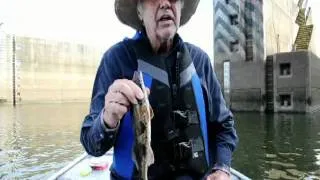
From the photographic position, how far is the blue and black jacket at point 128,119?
1.89m

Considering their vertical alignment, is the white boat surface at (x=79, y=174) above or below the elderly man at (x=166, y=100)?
below

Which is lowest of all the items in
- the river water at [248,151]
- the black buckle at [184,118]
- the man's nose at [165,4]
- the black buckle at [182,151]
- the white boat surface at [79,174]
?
the river water at [248,151]

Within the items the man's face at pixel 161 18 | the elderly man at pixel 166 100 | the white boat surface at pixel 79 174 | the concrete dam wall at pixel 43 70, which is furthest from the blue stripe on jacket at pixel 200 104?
the concrete dam wall at pixel 43 70

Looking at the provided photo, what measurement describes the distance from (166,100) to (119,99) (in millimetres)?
520

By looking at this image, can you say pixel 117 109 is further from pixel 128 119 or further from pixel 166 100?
pixel 166 100

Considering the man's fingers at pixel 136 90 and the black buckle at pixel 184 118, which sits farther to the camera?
the black buckle at pixel 184 118

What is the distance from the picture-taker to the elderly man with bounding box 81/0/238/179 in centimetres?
207

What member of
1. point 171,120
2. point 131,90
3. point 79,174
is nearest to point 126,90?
point 131,90

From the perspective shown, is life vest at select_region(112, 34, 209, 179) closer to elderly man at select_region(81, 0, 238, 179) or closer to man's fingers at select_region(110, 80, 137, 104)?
elderly man at select_region(81, 0, 238, 179)

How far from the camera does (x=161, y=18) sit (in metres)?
2.08

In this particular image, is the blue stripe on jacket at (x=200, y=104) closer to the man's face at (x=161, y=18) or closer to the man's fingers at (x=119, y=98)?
the man's face at (x=161, y=18)

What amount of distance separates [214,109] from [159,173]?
546 millimetres

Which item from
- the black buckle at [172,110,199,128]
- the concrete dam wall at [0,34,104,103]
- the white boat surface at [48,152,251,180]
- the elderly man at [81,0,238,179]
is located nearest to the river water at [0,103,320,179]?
the white boat surface at [48,152,251,180]

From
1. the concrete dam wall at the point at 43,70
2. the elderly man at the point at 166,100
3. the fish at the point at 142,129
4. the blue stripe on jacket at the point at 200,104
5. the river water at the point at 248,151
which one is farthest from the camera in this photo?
the concrete dam wall at the point at 43,70
